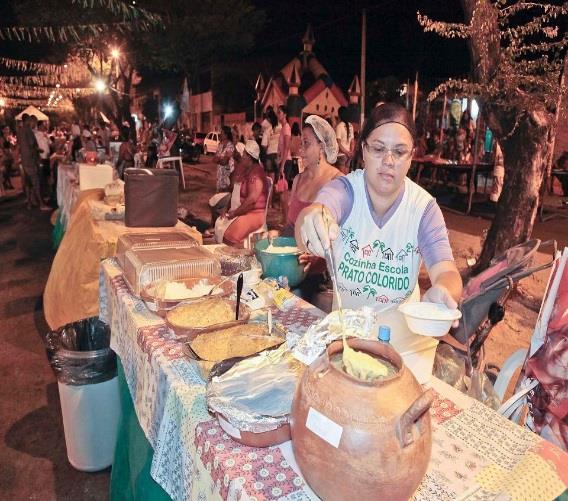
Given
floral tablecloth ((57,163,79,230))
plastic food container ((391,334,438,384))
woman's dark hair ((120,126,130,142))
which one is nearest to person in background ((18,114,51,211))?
floral tablecloth ((57,163,79,230))

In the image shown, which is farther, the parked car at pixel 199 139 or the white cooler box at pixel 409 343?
the parked car at pixel 199 139

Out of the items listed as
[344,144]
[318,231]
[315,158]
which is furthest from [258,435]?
[344,144]

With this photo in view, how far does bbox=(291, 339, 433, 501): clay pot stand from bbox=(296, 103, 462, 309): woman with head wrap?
3.25 feet

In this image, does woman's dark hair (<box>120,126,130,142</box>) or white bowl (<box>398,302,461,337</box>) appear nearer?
white bowl (<box>398,302,461,337</box>)

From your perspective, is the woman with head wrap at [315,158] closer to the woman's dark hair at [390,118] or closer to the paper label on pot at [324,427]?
the woman's dark hair at [390,118]

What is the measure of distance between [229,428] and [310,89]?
13.9 m

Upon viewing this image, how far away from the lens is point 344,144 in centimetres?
1101

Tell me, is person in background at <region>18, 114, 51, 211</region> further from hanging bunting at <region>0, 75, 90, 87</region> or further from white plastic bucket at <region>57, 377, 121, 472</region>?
hanging bunting at <region>0, 75, 90, 87</region>

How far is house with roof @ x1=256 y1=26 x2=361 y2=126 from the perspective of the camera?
12.9 metres

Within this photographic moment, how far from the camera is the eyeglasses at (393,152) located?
1843 millimetres

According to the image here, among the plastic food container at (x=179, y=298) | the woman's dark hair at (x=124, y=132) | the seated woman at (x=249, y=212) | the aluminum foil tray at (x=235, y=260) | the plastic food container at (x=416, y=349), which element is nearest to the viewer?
the plastic food container at (x=416, y=349)

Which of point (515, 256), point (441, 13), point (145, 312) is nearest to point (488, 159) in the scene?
point (441, 13)

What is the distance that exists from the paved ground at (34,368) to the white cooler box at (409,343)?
6.66 ft

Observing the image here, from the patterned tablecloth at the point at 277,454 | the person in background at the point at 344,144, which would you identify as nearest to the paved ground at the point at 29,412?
the patterned tablecloth at the point at 277,454
